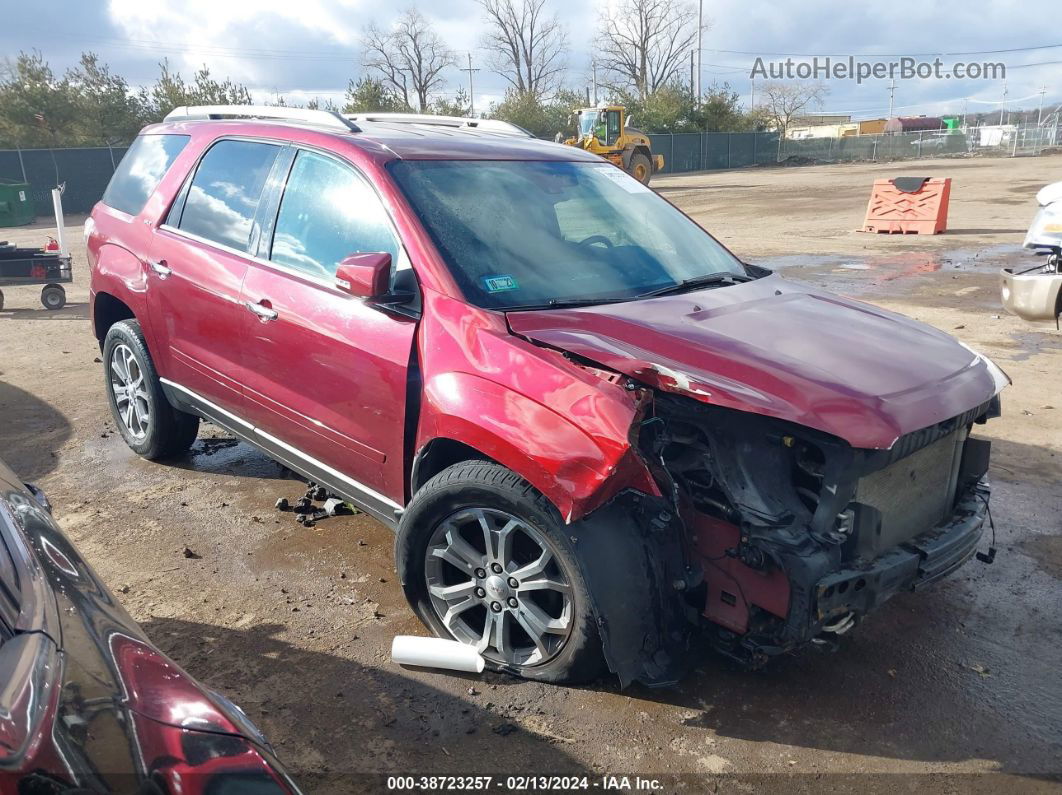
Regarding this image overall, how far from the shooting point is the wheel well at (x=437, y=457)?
10.5 ft

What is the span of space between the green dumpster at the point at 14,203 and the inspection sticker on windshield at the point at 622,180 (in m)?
19.3

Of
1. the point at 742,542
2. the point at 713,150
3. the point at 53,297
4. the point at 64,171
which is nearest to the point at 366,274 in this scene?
the point at 742,542

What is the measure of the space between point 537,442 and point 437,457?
61 centimetres

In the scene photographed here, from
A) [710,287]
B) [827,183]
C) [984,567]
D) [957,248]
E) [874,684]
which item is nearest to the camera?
Result: [874,684]

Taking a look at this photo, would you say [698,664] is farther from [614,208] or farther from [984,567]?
[614,208]

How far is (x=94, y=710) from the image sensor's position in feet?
4.75

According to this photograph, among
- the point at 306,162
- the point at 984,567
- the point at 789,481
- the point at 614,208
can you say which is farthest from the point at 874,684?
the point at 306,162

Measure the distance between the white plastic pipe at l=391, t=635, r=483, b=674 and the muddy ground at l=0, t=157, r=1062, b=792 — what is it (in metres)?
0.05

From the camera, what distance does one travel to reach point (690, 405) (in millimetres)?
2855

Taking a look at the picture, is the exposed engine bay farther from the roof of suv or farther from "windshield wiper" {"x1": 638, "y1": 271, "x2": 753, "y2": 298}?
the roof of suv

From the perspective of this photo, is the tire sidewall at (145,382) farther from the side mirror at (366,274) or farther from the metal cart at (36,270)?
the metal cart at (36,270)

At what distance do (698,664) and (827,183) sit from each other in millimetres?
32708

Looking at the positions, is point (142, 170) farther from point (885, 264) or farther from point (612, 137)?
point (612, 137)

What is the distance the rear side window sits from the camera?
497 centimetres
